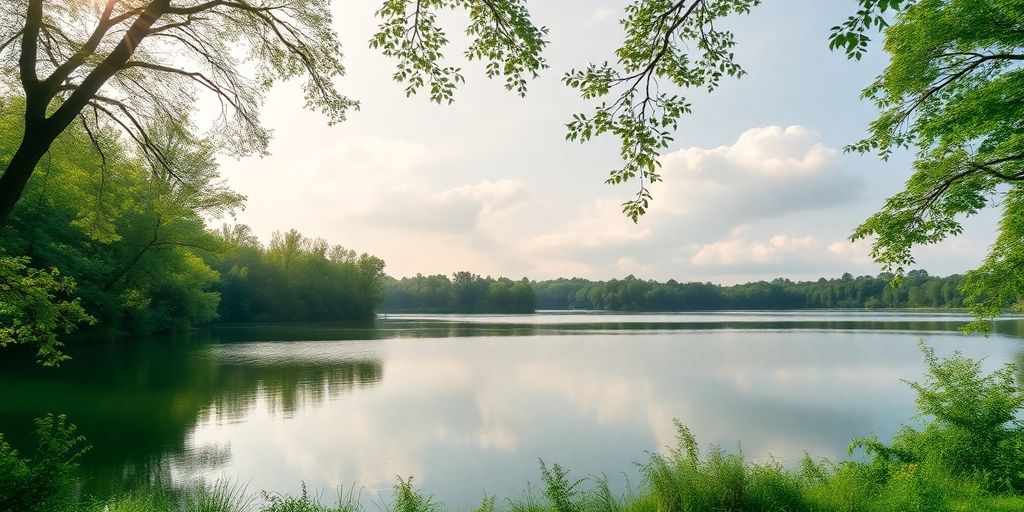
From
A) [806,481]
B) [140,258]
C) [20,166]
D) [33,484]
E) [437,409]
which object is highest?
[140,258]

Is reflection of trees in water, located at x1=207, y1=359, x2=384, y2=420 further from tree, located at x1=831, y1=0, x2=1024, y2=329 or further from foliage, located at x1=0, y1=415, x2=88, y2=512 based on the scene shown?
tree, located at x1=831, y1=0, x2=1024, y2=329

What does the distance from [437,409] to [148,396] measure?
8.54 m

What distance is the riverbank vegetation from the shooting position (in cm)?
545

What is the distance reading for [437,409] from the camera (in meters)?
15.7

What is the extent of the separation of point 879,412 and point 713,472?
11.7 m

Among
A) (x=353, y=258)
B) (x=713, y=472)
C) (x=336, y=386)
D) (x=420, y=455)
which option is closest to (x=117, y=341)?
(x=336, y=386)

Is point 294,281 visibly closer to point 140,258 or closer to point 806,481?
point 140,258

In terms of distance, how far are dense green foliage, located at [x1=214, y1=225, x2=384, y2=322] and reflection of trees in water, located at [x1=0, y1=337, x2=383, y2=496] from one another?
38198mm

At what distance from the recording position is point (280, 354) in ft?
92.8

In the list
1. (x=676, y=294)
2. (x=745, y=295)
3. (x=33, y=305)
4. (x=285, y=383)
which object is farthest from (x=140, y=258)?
(x=745, y=295)

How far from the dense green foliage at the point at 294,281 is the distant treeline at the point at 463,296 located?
3980 centimetres

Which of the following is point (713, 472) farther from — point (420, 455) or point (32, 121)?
point (32, 121)

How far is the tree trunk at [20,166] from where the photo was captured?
16.2 feet

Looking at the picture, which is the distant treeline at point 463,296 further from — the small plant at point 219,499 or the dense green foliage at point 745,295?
the small plant at point 219,499
